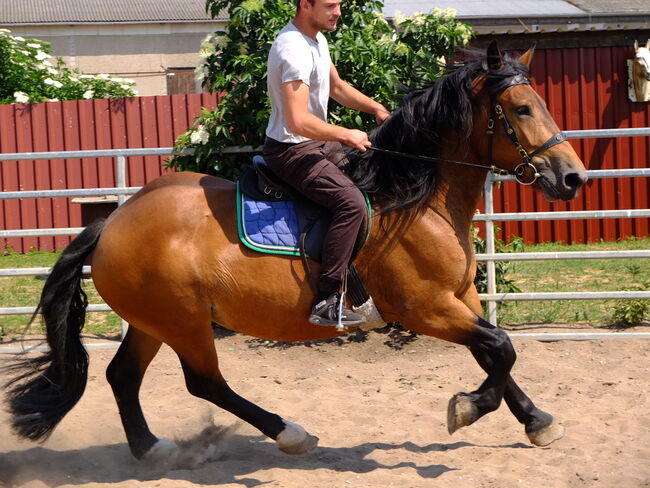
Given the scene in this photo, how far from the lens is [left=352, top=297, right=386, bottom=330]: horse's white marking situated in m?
4.59

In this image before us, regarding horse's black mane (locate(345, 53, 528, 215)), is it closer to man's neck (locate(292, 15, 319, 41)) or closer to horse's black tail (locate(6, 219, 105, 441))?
man's neck (locate(292, 15, 319, 41))

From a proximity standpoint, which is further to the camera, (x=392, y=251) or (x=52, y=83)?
(x=52, y=83)

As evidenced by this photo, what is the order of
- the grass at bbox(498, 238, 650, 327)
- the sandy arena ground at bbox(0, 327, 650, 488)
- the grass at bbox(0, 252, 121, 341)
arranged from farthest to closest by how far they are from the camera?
Result: the grass at bbox(0, 252, 121, 341)
the grass at bbox(498, 238, 650, 327)
the sandy arena ground at bbox(0, 327, 650, 488)

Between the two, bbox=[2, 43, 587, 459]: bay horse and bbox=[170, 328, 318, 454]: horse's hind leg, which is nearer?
bbox=[2, 43, 587, 459]: bay horse

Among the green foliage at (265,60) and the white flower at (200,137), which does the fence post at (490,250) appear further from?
the white flower at (200,137)

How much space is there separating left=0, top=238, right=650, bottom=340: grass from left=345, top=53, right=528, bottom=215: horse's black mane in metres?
3.39

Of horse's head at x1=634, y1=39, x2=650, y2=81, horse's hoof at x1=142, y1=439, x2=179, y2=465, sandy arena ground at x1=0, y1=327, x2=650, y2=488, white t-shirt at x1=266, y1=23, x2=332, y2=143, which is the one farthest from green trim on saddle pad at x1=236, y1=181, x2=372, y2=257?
horse's head at x1=634, y1=39, x2=650, y2=81

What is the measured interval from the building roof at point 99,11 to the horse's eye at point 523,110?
16063 mm

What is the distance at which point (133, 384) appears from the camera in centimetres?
505

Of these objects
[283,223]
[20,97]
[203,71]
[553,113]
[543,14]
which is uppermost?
[543,14]

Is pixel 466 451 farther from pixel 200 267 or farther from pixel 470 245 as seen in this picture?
pixel 200 267

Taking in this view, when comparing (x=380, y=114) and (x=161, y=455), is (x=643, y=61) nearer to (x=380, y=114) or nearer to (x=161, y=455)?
(x=380, y=114)

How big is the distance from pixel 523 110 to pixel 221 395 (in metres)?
2.29

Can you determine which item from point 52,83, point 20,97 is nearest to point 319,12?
point 20,97
